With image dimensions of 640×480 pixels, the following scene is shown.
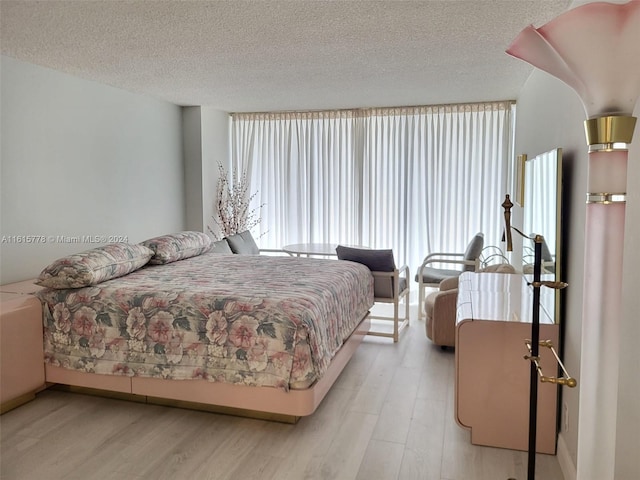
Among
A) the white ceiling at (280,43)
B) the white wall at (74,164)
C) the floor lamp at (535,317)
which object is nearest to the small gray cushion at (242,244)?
the white wall at (74,164)

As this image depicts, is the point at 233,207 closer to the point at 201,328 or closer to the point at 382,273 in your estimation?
the point at 382,273

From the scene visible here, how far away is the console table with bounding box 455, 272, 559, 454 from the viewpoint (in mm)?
2521

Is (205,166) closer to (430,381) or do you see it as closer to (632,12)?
(430,381)

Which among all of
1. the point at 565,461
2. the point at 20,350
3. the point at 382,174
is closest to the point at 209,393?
the point at 20,350

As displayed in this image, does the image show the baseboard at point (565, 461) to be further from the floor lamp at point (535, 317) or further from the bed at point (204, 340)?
the bed at point (204, 340)

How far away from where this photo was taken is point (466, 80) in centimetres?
448

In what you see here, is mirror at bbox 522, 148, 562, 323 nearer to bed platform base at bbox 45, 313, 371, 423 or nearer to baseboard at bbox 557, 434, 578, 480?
baseboard at bbox 557, 434, 578, 480

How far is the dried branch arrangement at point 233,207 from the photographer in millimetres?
6395

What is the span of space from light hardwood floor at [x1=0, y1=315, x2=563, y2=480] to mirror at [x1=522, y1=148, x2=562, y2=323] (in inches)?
32.7

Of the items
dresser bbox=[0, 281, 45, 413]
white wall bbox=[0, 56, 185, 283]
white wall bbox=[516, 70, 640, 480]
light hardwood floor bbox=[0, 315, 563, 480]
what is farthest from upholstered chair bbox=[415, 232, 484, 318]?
dresser bbox=[0, 281, 45, 413]

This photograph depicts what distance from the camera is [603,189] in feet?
3.49

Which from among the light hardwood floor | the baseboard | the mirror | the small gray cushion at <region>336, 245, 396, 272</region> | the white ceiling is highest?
the white ceiling

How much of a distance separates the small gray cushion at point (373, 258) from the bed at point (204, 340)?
96 centimetres

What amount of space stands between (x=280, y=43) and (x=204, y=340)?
77.4 inches
